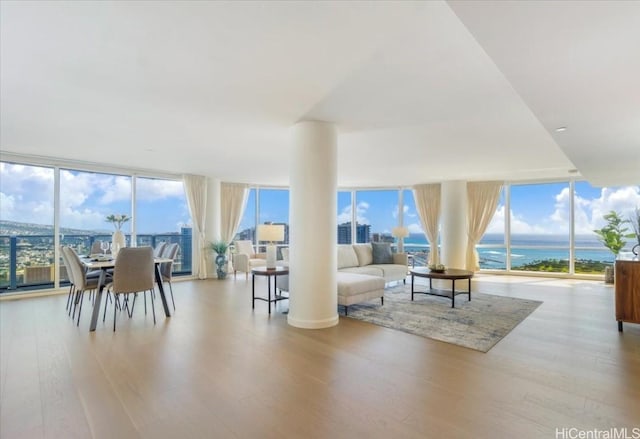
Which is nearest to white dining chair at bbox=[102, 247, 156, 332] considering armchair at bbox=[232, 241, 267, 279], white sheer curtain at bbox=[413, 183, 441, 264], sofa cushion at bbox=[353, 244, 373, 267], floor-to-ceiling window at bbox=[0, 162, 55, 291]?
floor-to-ceiling window at bbox=[0, 162, 55, 291]

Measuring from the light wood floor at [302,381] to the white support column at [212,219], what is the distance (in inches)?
143

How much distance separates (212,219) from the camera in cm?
783

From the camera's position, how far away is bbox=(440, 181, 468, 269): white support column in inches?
321

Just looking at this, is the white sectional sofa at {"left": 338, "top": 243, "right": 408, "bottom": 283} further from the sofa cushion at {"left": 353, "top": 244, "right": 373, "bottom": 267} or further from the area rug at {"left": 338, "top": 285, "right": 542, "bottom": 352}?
the area rug at {"left": 338, "top": 285, "right": 542, "bottom": 352}

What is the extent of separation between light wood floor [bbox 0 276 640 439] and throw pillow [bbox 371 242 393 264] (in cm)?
308

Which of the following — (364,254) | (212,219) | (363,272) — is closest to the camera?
(363,272)

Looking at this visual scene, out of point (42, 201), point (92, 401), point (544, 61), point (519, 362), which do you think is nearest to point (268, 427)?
point (92, 401)

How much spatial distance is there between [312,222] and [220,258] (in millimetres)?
4521

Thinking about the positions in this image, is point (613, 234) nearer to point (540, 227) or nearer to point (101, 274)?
point (540, 227)

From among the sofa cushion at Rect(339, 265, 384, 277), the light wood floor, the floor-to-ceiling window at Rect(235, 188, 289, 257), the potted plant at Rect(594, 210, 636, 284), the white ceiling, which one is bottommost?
the light wood floor

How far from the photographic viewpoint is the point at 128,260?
12.9 feet

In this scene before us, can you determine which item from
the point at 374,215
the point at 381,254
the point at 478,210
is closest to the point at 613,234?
the point at 478,210

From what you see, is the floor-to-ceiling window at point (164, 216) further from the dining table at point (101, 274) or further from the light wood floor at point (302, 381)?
the light wood floor at point (302, 381)

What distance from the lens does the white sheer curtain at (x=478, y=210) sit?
330 inches
